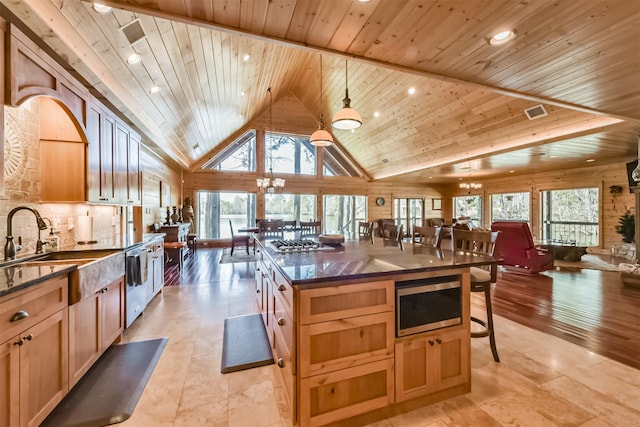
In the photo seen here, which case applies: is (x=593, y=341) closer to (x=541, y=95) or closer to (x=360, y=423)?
(x=360, y=423)

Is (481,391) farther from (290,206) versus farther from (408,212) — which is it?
(408,212)

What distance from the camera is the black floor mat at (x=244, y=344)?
2.26 meters

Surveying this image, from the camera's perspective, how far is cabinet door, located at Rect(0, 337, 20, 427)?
1.24 m

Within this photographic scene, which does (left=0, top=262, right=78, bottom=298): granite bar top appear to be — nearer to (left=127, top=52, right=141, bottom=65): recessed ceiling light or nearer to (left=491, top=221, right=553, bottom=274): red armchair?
(left=127, top=52, right=141, bottom=65): recessed ceiling light

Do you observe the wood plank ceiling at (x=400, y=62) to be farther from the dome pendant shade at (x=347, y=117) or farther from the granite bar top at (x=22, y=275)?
the granite bar top at (x=22, y=275)

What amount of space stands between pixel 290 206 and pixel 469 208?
7735 millimetres

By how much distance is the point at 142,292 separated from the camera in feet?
10.1

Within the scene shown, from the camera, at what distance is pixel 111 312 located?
238 centimetres

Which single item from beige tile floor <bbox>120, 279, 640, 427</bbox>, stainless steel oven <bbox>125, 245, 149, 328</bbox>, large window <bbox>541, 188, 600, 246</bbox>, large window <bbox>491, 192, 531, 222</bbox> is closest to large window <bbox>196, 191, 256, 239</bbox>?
stainless steel oven <bbox>125, 245, 149, 328</bbox>

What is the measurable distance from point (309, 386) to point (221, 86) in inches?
185

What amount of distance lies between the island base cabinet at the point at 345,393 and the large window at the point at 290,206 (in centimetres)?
819

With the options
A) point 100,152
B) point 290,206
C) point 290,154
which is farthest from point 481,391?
point 290,154

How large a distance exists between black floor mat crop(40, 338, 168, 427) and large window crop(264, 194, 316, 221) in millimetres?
7101

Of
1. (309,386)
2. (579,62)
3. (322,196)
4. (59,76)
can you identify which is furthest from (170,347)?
(322,196)
